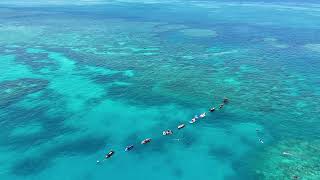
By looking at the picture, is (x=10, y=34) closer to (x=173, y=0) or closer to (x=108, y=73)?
(x=108, y=73)

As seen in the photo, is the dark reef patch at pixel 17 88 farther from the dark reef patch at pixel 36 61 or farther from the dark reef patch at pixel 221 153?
the dark reef patch at pixel 221 153

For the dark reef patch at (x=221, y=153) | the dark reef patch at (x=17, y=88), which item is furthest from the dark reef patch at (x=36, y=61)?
the dark reef patch at (x=221, y=153)

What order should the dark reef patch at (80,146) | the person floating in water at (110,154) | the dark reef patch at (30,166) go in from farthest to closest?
the dark reef patch at (80,146) < the person floating in water at (110,154) < the dark reef patch at (30,166)

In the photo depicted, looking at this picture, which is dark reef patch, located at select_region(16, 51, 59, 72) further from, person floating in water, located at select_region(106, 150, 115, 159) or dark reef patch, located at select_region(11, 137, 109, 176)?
person floating in water, located at select_region(106, 150, 115, 159)

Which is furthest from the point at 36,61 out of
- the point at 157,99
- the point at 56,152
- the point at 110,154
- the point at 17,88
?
the point at 110,154

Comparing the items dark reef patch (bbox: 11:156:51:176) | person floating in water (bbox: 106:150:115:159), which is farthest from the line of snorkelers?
dark reef patch (bbox: 11:156:51:176)

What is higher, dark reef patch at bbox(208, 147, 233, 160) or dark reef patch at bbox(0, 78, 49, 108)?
dark reef patch at bbox(0, 78, 49, 108)

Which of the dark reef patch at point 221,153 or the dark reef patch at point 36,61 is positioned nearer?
the dark reef patch at point 221,153

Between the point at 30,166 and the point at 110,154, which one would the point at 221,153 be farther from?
the point at 30,166
